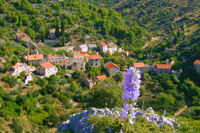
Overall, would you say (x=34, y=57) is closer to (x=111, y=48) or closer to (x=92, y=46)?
(x=92, y=46)

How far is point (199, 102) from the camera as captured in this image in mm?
34062

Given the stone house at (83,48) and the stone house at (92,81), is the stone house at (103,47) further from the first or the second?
the stone house at (92,81)

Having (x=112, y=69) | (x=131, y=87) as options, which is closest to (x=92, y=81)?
(x=112, y=69)

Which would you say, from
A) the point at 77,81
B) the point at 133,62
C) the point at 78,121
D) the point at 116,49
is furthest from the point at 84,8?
the point at 78,121

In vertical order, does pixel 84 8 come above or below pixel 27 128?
above

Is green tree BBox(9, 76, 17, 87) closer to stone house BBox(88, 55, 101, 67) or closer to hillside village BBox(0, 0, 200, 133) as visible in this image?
hillside village BBox(0, 0, 200, 133)

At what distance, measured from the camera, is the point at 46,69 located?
3603 centimetres

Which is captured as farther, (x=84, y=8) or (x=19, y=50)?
(x=84, y=8)

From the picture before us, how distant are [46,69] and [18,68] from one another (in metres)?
4.43

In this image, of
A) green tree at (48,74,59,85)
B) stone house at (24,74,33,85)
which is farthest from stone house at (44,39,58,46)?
stone house at (24,74,33,85)

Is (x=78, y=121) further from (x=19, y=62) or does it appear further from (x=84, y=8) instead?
(x=84, y=8)

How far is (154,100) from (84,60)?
15.9m

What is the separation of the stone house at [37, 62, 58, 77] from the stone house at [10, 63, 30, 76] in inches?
80.2

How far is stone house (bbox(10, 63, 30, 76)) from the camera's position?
110ft
